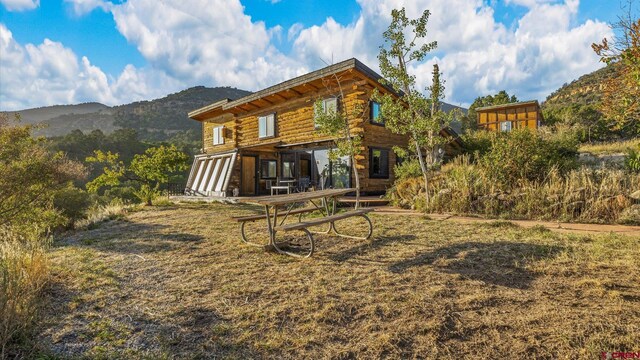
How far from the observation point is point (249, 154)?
17062mm

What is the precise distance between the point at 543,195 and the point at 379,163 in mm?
7437

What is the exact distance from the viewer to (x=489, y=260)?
4.21 m

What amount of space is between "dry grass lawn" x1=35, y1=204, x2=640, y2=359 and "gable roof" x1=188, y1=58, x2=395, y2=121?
9.01m

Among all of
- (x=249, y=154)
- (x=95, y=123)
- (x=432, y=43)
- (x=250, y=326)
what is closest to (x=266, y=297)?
(x=250, y=326)

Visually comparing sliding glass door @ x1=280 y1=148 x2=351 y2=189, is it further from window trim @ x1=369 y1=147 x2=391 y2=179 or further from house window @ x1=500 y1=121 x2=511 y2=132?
house window @ x1=500 y1=121 x2=511 y2=132

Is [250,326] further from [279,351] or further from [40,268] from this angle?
[40,268]

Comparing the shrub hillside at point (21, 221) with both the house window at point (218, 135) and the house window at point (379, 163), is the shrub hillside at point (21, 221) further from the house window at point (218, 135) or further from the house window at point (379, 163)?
the house window at point (218, 135)

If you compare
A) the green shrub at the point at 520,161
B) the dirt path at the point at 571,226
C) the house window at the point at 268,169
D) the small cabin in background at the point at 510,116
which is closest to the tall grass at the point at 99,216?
the house window at the point at 268,169

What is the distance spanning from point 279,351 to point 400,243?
3480 millimetres

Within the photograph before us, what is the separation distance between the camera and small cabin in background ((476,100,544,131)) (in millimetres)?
25922

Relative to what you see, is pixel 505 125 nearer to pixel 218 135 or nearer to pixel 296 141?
pixel 296 141

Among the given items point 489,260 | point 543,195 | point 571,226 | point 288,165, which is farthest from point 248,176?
point 489,260

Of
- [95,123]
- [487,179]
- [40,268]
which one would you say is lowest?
[40,268]

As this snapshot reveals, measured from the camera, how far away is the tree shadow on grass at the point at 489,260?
3.60 m
